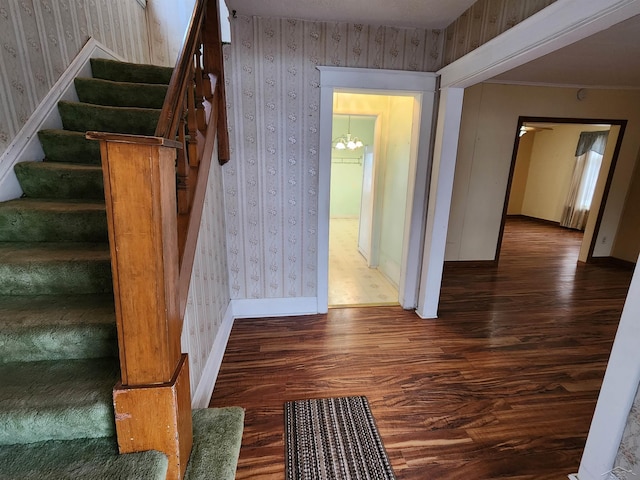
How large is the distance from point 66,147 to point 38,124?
0.22 meters

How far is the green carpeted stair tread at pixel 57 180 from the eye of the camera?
5.64 feet

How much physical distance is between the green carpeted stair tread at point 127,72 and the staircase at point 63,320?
607 mm

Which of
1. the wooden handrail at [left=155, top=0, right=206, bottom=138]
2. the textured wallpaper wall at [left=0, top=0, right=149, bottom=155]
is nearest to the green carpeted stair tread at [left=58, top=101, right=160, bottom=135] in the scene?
the textured wallpaper wall at [left=0, top=0, right=149, bottom=155]

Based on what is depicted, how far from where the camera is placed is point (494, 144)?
4109mm

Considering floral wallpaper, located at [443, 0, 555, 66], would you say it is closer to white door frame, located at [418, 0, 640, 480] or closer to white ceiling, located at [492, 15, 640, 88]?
white door frame, located at [418, 0, 640, 480]

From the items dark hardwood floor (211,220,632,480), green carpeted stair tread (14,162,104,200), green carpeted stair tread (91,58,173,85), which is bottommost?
dark hardwood floor (211,220,632,480)

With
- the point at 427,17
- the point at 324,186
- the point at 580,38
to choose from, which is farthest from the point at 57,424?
Result: the point at 427,17

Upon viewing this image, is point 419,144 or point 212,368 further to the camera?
point 419,144

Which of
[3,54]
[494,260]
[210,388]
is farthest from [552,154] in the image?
[3,54]

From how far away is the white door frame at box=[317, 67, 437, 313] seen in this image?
251cm

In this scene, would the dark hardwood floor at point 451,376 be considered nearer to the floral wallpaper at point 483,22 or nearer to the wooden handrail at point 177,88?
the wooden handrail at point 177,88

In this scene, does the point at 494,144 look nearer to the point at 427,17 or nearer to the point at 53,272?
the point at 427,17

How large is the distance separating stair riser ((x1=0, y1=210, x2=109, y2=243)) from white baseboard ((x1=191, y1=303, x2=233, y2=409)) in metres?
0.96

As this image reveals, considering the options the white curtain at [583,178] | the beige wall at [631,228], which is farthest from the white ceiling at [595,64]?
the white curtain at [583,178]
